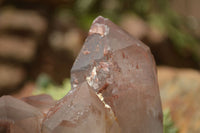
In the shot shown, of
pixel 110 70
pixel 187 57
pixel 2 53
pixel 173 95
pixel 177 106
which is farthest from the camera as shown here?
pixel 187 57

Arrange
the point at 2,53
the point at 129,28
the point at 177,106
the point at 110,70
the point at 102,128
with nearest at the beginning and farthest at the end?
the point at 102,128 < the point at 110,70 < the point at 177,106 < the point at 2,53 < the point at 129,28

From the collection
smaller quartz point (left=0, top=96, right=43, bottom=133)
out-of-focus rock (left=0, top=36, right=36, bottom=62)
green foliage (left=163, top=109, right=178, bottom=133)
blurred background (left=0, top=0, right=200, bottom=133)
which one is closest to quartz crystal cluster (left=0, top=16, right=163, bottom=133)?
smaller quartz point (left=0, top=96, right=43, bottom=133)

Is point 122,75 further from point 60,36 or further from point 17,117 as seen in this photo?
point 60,36

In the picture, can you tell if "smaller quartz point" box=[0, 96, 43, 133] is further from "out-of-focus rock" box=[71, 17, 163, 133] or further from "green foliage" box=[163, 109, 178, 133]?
"green foliage" box=[163, 109, 178, 133]

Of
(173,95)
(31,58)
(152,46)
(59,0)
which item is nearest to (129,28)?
(152,46)

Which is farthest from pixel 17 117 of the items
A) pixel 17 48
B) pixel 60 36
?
pixel 60 36

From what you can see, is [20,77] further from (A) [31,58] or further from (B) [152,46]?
(B) [152,46]
